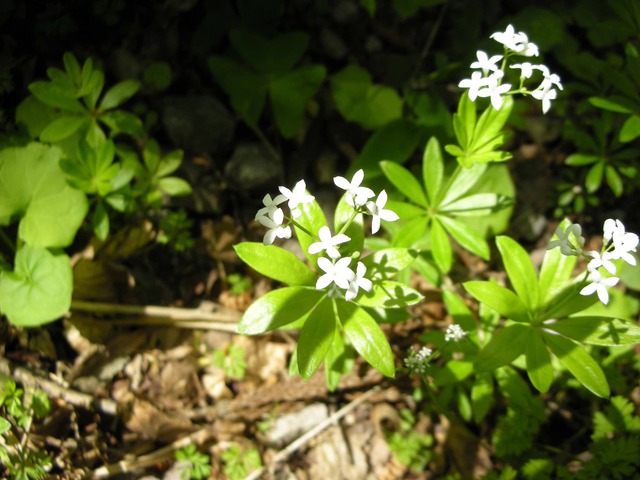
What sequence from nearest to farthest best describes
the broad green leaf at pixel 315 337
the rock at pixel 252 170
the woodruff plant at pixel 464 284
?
1. the woodruff plant at pixel 464 284
2. the broad green leaf at pixel 315 337
3. the rock at pixel 252 170

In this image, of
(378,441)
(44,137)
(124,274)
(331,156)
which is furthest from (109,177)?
(378,441)

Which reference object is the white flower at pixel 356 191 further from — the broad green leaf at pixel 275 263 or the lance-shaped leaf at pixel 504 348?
the lance-shaped leaf at pixel 504 348

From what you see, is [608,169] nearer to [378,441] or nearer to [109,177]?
[378,441]

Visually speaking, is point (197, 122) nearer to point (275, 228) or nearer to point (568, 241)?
point (275, 228)

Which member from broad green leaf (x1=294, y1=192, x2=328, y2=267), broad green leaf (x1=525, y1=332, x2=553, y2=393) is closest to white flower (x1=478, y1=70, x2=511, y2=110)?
broad green leaf (x1=294, y1=192, x2=328, y2=267)

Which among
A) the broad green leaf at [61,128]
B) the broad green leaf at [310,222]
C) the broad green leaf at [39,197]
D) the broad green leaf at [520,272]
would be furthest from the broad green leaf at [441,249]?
the broad green leaf at [61,128]

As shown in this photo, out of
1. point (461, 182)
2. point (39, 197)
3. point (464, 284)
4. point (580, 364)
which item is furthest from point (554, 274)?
point (39, 197)
